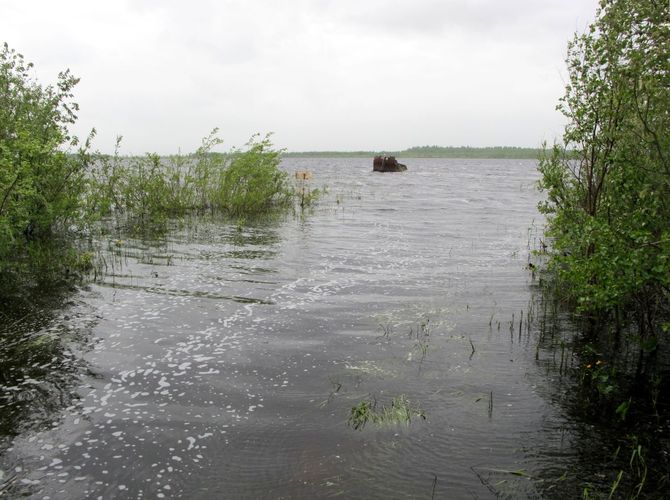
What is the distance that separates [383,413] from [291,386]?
1.48 meters

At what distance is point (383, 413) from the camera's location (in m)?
6.34

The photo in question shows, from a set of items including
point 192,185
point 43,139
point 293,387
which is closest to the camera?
point 293,387

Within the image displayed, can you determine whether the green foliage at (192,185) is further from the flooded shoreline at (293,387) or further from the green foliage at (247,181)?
the flooded shoreline at (293,387)

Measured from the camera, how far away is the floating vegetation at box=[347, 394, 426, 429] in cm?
615

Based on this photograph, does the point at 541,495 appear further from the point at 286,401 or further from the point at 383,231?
the point at 383,231

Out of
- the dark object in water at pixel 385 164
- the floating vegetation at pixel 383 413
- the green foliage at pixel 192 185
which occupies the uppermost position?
the dark object in water at pixel 385 164

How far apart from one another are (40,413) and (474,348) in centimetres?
644

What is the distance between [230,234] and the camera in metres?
19.3

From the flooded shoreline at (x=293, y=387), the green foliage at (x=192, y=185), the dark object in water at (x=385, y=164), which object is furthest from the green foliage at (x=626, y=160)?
the dark object in water at (x=385, y=164)

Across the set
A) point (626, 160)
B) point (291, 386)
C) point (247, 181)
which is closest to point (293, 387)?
point (291, 386)

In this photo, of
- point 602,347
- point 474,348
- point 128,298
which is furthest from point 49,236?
point 602,347

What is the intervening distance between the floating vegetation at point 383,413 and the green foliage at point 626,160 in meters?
3.09

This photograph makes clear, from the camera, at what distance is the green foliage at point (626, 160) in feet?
20.7

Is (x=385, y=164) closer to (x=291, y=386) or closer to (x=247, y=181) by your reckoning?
(x=247, y=181)
